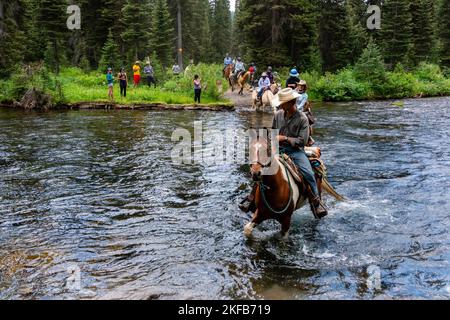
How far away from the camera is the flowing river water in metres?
6.33

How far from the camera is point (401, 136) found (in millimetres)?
18281

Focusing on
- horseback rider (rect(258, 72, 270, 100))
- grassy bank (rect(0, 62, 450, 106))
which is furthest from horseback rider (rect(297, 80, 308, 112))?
grassy bank (rect(0, 62, 450, 106))

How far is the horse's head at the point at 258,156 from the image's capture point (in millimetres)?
5769

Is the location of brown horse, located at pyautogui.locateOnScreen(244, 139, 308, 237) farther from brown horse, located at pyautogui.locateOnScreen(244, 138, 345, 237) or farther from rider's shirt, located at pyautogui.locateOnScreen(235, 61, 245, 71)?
rider's shirt, located at pyautogui.locateOnScreen(235, 61, 245, 71)

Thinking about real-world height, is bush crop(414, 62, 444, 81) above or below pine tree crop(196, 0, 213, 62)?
below

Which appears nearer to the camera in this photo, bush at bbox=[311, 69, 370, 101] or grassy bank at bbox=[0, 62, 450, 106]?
grassy bank at bbox=[0, 62, 450, 106]

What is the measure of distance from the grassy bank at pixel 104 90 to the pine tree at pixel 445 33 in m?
36.0

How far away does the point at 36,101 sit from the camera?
2634cm

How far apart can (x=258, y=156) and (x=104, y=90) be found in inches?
1056

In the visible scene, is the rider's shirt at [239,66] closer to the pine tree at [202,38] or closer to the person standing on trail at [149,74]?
the person standing on trail at [149,74]

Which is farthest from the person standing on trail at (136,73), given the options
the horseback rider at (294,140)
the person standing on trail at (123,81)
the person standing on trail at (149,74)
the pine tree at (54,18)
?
the horseback rider at (294,140)

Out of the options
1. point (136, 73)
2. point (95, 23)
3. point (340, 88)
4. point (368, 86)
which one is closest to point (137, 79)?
point (136, 73)

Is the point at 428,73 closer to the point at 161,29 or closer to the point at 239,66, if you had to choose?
the point at 239,66
